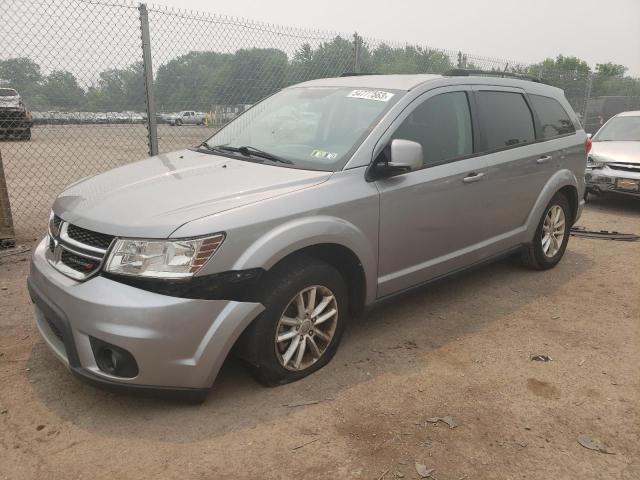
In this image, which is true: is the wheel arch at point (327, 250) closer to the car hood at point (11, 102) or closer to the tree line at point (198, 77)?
the tree line at point (198, 77)

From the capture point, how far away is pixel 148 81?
564 cm

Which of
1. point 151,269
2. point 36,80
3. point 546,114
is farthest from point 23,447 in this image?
point 546,114

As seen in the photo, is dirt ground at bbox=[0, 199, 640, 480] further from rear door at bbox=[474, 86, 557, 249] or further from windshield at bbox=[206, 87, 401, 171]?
windshield at bbox=[206, 87, 401, 171]

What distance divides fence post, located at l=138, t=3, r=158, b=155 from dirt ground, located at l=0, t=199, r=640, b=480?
239 cm

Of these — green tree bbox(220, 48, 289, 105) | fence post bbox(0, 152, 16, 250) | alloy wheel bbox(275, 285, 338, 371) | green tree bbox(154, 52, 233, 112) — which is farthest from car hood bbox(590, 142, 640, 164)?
fence post bbox(0, 152, 16, 250)

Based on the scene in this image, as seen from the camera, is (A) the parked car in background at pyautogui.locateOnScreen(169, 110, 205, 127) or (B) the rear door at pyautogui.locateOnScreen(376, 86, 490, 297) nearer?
(B) the rear door at pyautogui.locateOnScreen(376, 86, 490, 297)

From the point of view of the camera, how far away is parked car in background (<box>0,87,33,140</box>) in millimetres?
5559

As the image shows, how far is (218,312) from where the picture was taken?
2574mm

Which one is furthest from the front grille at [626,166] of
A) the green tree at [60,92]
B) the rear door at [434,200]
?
the green tree at [60,92]

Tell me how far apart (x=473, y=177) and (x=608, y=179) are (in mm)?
5264

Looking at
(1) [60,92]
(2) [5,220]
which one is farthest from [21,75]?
(2) [5,220]

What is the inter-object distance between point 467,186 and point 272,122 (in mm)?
1512

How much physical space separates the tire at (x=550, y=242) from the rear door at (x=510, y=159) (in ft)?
1.10

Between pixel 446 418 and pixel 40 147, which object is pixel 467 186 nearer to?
pixel 446 418
